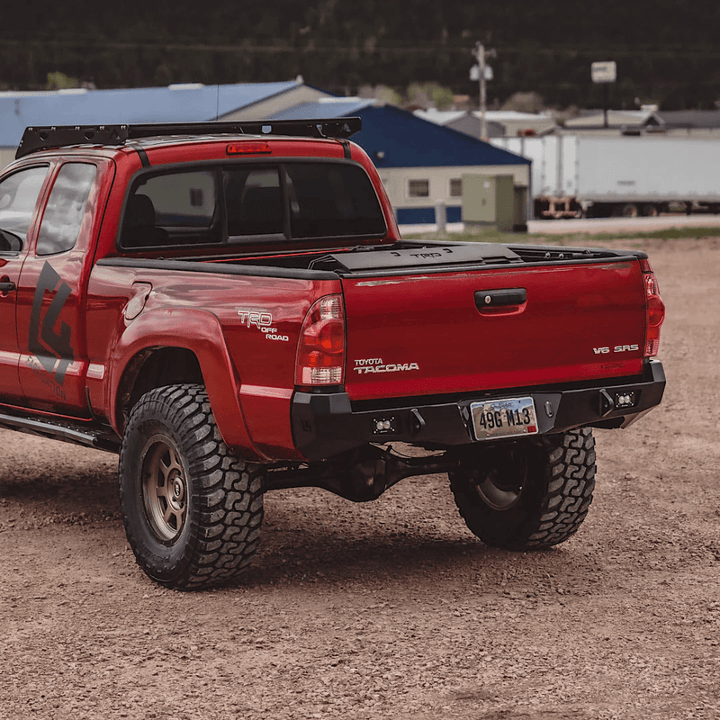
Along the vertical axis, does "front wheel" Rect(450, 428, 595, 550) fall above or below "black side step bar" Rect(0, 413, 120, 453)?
below

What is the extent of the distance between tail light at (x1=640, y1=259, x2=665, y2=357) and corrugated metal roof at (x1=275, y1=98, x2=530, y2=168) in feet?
141

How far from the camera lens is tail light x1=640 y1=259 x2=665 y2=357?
603cm

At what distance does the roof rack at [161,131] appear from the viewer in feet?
23.1

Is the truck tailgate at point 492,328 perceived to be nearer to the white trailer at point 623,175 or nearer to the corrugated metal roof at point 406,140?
the corrugated metal roof at point 406,140

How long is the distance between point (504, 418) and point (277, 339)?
1035mm

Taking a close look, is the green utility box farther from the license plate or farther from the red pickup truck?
the license plate

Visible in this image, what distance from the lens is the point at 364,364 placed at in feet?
17.7

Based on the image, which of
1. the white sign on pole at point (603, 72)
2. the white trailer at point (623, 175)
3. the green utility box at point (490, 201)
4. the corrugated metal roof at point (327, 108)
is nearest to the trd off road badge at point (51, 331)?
the green utility box at point (490, 201)

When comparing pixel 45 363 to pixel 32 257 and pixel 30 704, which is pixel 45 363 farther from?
pixel 30 704

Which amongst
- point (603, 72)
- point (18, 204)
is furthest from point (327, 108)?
point (603, 72)

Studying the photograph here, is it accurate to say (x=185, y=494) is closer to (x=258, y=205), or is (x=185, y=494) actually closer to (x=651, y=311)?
(x=258, y=205)

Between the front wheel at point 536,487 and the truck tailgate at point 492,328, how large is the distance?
25.2 inches

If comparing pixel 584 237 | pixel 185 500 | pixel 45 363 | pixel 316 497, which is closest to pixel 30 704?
pixel 185 500

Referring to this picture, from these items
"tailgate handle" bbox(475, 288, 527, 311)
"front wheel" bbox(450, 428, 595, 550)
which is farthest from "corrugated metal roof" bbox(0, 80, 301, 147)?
"tailgate handle" bbox(475, 288, 527, 311)
